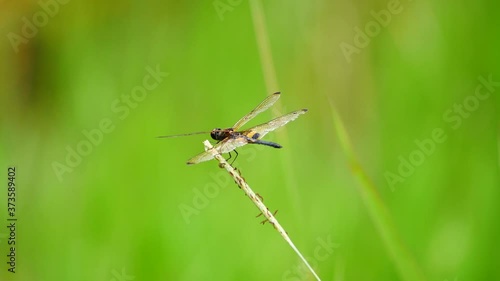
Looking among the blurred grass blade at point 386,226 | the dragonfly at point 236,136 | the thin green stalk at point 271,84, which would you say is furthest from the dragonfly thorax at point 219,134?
the blurred grass blade at point 386,226

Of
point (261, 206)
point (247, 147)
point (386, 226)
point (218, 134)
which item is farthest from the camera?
point (247, 147)

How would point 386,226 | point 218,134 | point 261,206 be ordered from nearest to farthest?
point 261,206 → point 386,226 → point 218,134

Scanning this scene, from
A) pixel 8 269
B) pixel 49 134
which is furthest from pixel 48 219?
pixel 49 134

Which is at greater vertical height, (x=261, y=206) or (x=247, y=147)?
(x=247, y=147)

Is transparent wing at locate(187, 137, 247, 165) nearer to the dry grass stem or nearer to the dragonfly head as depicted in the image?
the dragonfly head

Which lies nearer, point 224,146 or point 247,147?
point 224,146

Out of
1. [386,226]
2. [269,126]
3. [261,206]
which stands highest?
[269,126]

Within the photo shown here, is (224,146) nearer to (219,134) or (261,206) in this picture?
(219,134)

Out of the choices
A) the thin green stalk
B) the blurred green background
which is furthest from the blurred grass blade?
the thin green stalk

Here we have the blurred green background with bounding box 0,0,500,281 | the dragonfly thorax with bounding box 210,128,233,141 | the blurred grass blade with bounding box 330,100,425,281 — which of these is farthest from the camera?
the blurred green background with bounding box 0,0,500,281

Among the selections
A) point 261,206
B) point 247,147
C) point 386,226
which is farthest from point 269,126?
point 247,147
